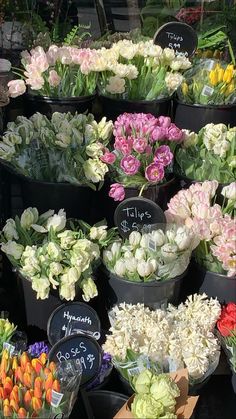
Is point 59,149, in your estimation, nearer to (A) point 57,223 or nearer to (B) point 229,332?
(A) point 57,223

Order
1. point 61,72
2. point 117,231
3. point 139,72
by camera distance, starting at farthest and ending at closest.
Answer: point 139,72 < point 61,72 < point 117,231

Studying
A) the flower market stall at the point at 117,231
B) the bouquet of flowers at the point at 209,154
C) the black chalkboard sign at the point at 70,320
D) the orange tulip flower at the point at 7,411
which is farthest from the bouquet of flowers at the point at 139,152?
the orange tulip flower at the point at 7,411

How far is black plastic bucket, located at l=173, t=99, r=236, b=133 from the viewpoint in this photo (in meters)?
2.82

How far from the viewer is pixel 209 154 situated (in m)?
2.57

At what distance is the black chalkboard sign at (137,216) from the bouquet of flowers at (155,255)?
63 mm

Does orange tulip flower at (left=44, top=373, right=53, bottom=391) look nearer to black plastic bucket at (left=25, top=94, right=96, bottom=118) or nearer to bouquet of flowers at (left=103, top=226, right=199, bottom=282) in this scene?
bouquet of flowers at (left=103, top=226, right=199, bottom=282)

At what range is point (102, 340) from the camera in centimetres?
213

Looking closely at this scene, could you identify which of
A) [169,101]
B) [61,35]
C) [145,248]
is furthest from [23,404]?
[61,35]

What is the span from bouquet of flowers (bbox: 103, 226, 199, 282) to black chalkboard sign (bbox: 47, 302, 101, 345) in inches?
7.4

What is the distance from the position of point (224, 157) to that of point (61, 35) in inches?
50.6

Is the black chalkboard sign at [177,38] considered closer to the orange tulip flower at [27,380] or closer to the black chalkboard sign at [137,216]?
the black chalkboard sign at [137,216]

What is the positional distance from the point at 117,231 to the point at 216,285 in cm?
43

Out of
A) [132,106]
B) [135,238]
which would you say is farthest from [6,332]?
[132,106]

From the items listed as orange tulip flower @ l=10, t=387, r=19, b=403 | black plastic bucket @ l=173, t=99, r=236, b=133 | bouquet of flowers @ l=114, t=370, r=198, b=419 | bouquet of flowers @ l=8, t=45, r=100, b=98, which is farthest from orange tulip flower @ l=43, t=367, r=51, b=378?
black plastic bucket @ l=173, t=99, r=236, b=133
